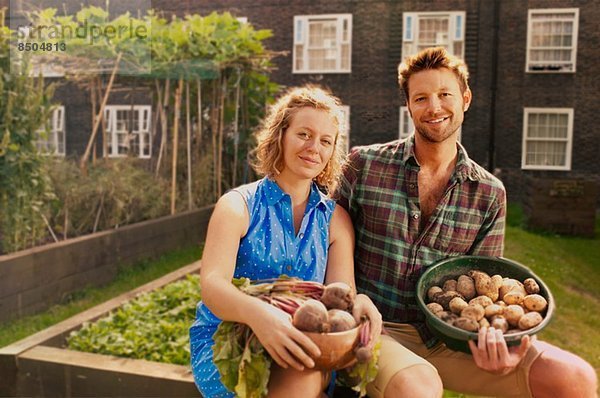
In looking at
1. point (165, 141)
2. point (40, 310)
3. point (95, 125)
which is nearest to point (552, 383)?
point (40, 310)

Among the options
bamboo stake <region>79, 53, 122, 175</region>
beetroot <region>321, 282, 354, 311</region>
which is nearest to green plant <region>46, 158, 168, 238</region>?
bamboo stake <region>79, 53, 122, 175</region>

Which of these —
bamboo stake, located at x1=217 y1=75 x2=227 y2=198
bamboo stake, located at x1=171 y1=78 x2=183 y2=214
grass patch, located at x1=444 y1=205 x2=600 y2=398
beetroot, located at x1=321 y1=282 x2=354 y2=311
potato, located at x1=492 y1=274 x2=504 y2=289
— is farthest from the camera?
bamboo stake, located at x1=217 y1=75 x2=227 y2=198

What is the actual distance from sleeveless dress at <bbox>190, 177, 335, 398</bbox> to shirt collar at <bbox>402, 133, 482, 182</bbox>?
429mm

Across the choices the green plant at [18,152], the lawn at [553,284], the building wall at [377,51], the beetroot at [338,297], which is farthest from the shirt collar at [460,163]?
the building wall at [377,51]

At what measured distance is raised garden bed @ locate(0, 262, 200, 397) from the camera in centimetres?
308

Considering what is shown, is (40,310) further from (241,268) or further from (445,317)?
(445,317)

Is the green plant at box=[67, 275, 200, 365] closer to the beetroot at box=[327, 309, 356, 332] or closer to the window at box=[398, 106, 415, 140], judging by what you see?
the beetroot at box=[327, 309, 356, 332]

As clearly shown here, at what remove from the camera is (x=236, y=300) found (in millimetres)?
1636

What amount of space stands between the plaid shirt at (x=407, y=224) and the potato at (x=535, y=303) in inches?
14.4

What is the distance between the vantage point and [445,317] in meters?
1.82

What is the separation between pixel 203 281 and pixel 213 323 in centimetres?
23

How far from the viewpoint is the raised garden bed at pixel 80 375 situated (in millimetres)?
3080

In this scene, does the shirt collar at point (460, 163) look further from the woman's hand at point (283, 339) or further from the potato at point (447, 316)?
the woman's hand at point (283, 339)

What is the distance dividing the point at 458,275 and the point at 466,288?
0.45 feet
